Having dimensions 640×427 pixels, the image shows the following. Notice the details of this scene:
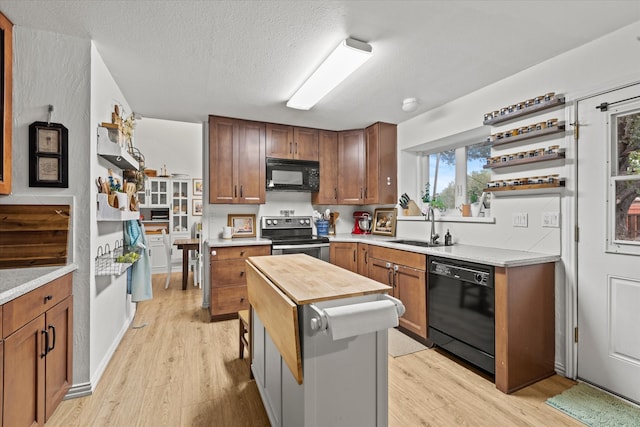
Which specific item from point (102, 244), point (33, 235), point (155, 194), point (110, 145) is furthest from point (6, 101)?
point (155, 194)

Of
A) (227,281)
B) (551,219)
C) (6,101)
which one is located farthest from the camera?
(227,281)

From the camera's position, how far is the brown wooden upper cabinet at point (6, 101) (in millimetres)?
1791

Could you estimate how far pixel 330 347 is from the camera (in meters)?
1.29

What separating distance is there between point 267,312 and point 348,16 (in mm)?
1763

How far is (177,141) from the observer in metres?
6.36

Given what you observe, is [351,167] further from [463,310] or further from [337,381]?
[337,381]

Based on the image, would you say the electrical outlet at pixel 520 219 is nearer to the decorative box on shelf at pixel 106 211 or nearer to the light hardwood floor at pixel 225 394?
the light hardwood floor at pixel 225 394

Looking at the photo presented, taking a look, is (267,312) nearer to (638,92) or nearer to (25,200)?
(25,200)

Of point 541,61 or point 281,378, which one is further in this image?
point 541,61

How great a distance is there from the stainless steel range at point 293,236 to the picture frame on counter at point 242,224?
0.41 feet

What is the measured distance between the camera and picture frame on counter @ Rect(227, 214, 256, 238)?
3.99 meters

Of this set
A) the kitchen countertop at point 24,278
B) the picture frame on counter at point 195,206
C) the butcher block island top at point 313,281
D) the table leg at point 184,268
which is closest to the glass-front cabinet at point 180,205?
the picture frame on counter at point 195,206

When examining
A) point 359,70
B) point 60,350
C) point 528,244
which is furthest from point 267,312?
point 528,244

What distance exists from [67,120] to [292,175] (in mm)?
2418
